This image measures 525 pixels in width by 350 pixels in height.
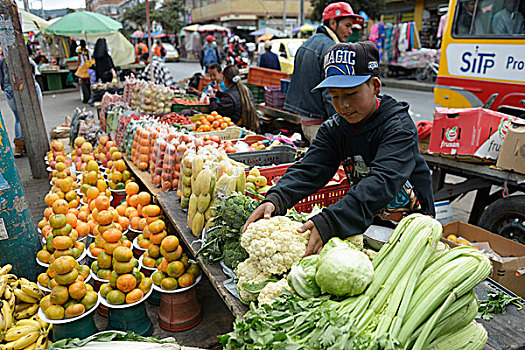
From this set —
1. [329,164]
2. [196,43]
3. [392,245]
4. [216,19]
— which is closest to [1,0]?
[329,164]

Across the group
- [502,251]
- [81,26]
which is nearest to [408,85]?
[81,26]

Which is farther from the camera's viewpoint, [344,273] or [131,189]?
[131,189]

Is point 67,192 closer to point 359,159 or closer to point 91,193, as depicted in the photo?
point 91,193

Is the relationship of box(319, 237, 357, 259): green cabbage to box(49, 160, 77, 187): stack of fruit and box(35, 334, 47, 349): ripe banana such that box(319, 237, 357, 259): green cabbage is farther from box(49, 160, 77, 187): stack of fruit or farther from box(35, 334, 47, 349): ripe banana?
box(49, 160, 77, 187): stack of fruit

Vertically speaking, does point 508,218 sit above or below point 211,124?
below

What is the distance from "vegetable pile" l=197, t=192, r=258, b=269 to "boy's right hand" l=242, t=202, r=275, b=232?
0.16 meters

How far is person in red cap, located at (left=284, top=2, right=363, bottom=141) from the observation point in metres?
4.45

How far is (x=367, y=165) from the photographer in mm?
2270

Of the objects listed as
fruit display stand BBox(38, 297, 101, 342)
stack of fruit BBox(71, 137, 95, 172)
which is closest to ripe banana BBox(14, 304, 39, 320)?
fruit display stand BBox(38, 297, 101, 342)

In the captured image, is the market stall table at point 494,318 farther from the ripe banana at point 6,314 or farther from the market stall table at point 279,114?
the market stall table at point 279,114

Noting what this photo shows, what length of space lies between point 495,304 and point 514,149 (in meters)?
2.21

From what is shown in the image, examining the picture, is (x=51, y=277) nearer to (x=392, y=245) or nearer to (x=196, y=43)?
(x=392, y=245)

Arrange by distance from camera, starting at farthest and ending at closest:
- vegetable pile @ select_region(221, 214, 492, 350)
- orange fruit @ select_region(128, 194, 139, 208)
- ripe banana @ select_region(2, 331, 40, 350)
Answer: orange fruit @ select_region(128, 194, 139, 208), ripe banana @ select_region(2, 331, 40, 350), vegetable pile @ select_region(221, 214, 492, 350)

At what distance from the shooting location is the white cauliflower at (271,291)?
64.3 inches
